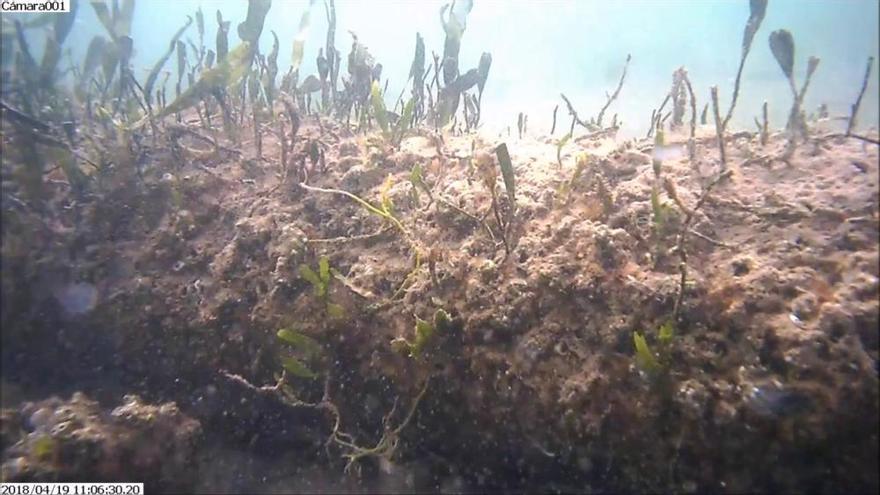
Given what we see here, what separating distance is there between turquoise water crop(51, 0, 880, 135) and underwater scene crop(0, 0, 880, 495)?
1700 millimetres

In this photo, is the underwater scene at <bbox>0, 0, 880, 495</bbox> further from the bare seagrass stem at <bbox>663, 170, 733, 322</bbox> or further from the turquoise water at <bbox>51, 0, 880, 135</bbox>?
the turquoise water at <bbox>51, 0, 880, 135</bbox>

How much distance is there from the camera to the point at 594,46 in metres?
44.3

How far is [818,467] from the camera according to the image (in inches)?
81.1

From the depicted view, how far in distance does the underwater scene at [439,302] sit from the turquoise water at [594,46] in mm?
1700

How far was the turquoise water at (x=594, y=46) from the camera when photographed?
17328mm

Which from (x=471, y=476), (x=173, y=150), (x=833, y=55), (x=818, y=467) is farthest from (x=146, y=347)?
(x=833, y=55)

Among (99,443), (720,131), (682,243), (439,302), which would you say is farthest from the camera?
(720,131)

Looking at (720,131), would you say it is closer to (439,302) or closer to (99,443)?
(439,302)

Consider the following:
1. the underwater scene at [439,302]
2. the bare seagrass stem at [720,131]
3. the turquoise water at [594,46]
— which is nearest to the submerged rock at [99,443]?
the underwater scene at [439,302]

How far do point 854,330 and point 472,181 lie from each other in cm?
239

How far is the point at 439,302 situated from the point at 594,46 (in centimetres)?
4749

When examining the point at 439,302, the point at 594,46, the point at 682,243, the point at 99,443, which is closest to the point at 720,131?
the point at 682,243

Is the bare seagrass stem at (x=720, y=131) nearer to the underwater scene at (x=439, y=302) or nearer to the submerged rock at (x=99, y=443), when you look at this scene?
the underwater scene at (x=439, y=302)

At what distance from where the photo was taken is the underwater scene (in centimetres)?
225
